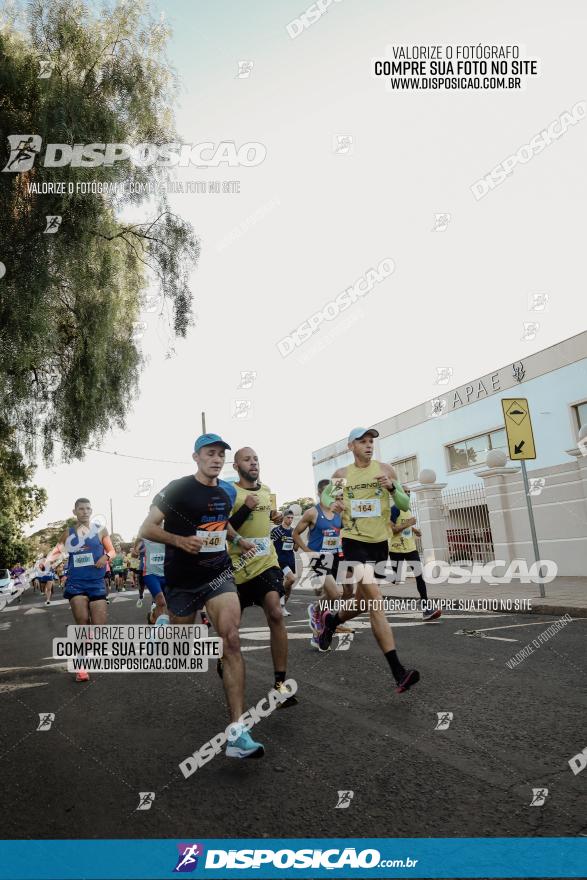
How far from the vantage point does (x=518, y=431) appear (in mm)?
11086

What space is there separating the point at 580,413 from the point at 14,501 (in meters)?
24.2

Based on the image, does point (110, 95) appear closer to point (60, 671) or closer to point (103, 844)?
point (60, 671)

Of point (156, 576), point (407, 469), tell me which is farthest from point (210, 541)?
point (407, 469)

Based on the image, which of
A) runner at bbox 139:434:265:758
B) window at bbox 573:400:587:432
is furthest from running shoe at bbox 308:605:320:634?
window at bbox 573:400:587:432

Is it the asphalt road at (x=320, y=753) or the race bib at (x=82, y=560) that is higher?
the race bib at (x=82, y=560)

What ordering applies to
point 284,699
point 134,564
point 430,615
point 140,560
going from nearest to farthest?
point 284,699 < point 430,615 < point 140,560 < point 134,564

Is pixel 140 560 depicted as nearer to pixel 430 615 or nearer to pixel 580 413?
pixel 430 615

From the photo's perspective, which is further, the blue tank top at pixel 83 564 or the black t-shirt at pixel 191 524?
the blue tank top at pixel 83 564

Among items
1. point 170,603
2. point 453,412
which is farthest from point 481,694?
point 453,412

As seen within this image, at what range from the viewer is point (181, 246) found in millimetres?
15289

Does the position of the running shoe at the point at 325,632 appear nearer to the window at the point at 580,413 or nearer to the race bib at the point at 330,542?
the race bib at the point at 330,542

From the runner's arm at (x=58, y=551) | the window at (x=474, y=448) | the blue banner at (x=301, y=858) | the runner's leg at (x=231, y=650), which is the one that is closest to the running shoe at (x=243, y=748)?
the runner's leg at (x=231, y=650)

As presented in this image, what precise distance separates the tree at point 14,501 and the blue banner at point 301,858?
15069 mm

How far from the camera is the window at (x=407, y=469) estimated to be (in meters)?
32.6
